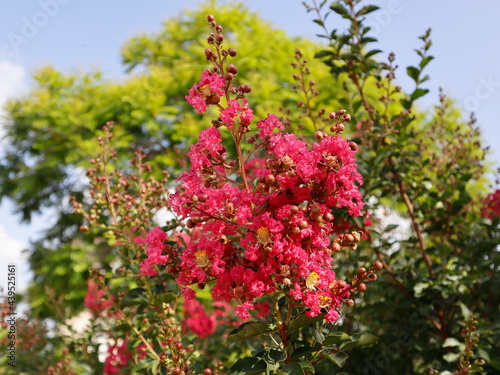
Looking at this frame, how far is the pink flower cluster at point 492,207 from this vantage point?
8.63ft

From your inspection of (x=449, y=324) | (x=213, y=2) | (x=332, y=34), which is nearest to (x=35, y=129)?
(x=213, y=2)

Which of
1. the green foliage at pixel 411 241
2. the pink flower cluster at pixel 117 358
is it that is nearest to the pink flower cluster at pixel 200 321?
the pink flower cluster at pixel 117 358

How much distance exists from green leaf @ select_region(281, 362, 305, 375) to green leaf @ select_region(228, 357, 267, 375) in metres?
0.07

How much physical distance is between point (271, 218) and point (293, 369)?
17.1 inches

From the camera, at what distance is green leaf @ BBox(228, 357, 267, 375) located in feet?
4.38

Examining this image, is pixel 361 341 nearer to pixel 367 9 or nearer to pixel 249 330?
pixel 249 330

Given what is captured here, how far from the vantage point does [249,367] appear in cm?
139

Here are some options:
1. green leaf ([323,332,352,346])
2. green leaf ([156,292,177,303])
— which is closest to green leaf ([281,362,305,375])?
green leaf ([323,332,352,346])

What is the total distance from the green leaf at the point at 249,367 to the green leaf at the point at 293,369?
7 cm

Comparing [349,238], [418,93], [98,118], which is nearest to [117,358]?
[349,238]

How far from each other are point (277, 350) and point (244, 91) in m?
0.79

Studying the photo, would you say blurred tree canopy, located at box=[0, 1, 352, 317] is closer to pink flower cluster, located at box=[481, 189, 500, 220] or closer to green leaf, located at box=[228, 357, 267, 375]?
pink flower cluster, located at box=[481, 189, 500, 220]

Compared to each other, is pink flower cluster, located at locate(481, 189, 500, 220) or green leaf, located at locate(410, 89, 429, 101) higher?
green leaf, located at locate(410, 89, 429, 101)

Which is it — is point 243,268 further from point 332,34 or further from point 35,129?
point 35,129
